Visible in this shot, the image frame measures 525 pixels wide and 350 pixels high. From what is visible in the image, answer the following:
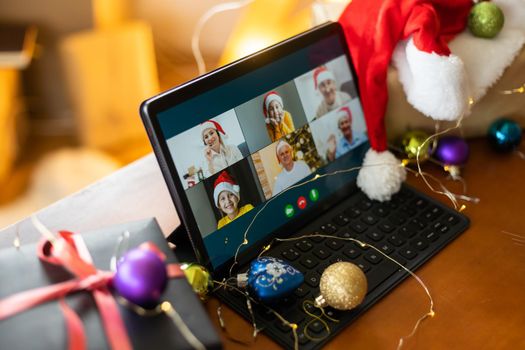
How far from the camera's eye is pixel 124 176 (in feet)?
2.80

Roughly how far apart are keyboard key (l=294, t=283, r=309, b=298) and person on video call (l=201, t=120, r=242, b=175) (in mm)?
155

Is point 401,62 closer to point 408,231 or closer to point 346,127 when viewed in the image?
point 346,127

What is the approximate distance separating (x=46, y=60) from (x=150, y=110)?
3.79 feet

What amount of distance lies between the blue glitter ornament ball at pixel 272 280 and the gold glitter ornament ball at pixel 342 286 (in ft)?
0.09

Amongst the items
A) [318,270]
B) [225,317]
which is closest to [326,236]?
[318,270]

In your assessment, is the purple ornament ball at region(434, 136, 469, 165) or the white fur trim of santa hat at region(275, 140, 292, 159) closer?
the white fur trim of santa hat at region(275, 140, 292, 159)

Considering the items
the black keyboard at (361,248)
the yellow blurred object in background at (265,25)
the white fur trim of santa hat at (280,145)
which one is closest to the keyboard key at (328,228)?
the black keyboard at (361,248)

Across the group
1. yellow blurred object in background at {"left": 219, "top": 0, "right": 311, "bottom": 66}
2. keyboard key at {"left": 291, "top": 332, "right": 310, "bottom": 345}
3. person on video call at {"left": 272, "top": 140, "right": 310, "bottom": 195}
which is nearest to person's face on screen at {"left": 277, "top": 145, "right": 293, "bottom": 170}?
person on video call at {"left": 272, "top": 140, "right": 310, "bottom": 195}

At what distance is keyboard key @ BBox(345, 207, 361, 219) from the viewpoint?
0.76 meters

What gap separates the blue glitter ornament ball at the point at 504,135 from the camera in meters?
0.85

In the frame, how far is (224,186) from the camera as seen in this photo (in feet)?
2.23

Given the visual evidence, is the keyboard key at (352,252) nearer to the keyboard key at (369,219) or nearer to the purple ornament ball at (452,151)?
the keyboard key at (369,219)

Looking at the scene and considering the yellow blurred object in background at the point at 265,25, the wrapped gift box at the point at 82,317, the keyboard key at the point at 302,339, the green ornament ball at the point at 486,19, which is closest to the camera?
the wrapped gift box at the point at 82,317

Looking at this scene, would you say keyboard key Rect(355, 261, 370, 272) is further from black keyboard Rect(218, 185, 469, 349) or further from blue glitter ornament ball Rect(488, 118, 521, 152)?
blue glitter ornament ball Rect(488, 118, 521, 152)
